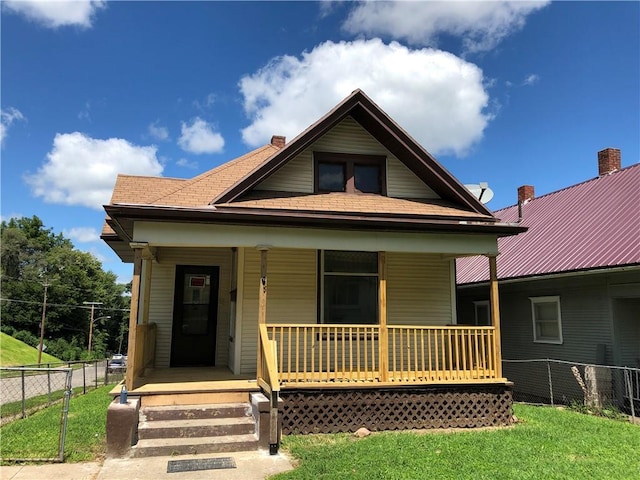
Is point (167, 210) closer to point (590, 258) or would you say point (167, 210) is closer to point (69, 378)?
point (69, 378)

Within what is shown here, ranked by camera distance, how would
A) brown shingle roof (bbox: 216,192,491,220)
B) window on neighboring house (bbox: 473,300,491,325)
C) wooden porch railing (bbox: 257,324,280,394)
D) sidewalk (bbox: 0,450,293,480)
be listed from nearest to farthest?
sidewalk (bbox: 0,450,293,480)
wooden porch railing (bbox: 257,324,280,394)
brown shingle roof (bbox: 216,192,491,220)
window on neighboring house (bbox: 473,300,491,325)

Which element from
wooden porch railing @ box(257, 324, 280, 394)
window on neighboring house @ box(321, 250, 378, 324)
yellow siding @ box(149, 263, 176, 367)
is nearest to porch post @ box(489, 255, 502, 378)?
window on neighboring house @ box(321, 250, 378, 324)

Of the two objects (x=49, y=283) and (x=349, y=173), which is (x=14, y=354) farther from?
(x=349, y=173)

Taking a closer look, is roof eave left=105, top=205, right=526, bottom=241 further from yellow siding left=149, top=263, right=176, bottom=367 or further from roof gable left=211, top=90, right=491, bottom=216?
yellow siding left=149, top=263, right=176, bottom=367

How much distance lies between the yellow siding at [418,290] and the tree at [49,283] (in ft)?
223

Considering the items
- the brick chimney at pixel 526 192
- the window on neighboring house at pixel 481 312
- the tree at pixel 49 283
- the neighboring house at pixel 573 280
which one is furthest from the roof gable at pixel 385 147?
the tree at pixel 49 283

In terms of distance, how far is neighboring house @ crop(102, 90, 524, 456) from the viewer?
7.86 m

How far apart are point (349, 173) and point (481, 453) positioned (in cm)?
583

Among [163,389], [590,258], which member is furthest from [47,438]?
[590,258]

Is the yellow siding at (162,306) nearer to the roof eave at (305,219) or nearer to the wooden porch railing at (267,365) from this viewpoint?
the roof eave at (305,219)

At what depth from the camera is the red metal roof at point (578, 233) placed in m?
11.2

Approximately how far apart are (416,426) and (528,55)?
1069cm

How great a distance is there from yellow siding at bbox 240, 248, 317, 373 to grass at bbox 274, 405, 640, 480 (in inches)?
113

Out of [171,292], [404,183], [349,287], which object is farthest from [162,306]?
[404,183]
